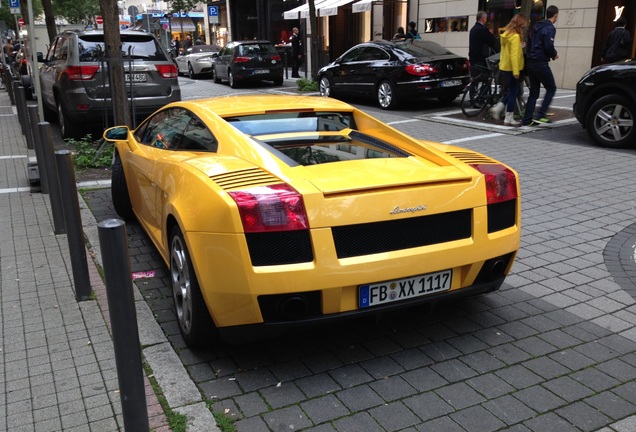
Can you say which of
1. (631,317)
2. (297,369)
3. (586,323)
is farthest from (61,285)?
(631,317)

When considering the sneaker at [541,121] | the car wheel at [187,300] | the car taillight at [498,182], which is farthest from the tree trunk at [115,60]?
the sneaker at [541,121]

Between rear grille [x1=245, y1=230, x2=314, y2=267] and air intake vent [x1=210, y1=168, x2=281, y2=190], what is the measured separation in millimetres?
329

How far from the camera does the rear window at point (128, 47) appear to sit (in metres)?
10.7

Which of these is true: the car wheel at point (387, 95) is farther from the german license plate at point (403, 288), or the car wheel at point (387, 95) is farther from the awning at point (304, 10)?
the awning at point (304, 10)

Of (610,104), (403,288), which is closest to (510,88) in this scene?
(610,104)

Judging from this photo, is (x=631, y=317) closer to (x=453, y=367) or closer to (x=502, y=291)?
(x=502, y=291)

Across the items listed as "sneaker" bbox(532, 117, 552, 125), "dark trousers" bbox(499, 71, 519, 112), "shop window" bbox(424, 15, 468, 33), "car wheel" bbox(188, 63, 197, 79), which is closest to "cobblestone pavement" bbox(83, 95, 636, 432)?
"dark trousers" bbox(499, 71, 519, 112)

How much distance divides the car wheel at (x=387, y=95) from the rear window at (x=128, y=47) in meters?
5.40

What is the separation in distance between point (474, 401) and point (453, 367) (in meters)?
0.35

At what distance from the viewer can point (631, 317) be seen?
414 centimetres

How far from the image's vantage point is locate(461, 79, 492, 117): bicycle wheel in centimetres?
1278

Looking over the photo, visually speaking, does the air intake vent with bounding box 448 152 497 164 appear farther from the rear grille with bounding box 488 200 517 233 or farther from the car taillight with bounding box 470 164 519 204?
the rear grille with bounding box 488 200 517 233

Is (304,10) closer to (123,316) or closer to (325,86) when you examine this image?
(325,86)

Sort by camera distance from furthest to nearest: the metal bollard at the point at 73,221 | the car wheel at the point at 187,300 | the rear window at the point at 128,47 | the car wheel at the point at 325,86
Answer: the car wheel at the point at 325,86 → the rear window at the point at 128,47 → the metal bollard at the point at 73,221 → the car wheel at the point at 187,300
